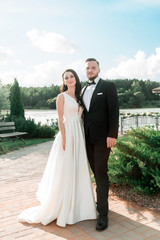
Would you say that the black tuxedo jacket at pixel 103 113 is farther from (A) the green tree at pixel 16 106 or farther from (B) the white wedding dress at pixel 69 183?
(A) the green tree at pixel 16 106

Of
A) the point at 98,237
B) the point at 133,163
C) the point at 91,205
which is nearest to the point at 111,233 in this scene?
the point at 98,237

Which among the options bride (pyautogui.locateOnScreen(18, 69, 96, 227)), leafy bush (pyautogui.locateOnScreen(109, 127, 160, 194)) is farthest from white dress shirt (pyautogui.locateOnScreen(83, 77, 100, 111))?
leafy bush (pyautogui.locateOnScreen(109, 127, 160, 194))

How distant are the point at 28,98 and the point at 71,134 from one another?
120 ft

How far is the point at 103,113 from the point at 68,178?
102 centimetres

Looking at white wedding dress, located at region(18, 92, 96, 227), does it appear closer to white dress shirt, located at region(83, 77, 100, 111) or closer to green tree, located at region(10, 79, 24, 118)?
white dress shirt, located at region(83, 77, 100, 111)

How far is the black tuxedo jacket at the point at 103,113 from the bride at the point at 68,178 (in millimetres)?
264

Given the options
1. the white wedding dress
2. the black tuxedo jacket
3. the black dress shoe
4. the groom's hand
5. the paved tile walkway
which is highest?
the black tuxedo jacket

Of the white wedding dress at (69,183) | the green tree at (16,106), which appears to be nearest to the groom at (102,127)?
the white wedding dress at (69,183)

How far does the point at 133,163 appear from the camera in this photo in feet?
15.2

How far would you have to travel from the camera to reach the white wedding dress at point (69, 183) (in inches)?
141

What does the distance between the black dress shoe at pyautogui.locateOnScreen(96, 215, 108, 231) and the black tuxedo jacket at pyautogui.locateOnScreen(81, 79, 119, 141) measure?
1.04m

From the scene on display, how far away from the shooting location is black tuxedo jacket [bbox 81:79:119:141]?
347cm

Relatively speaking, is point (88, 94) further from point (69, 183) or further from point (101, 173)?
point (69, 183)

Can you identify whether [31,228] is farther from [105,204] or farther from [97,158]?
[97,158]
